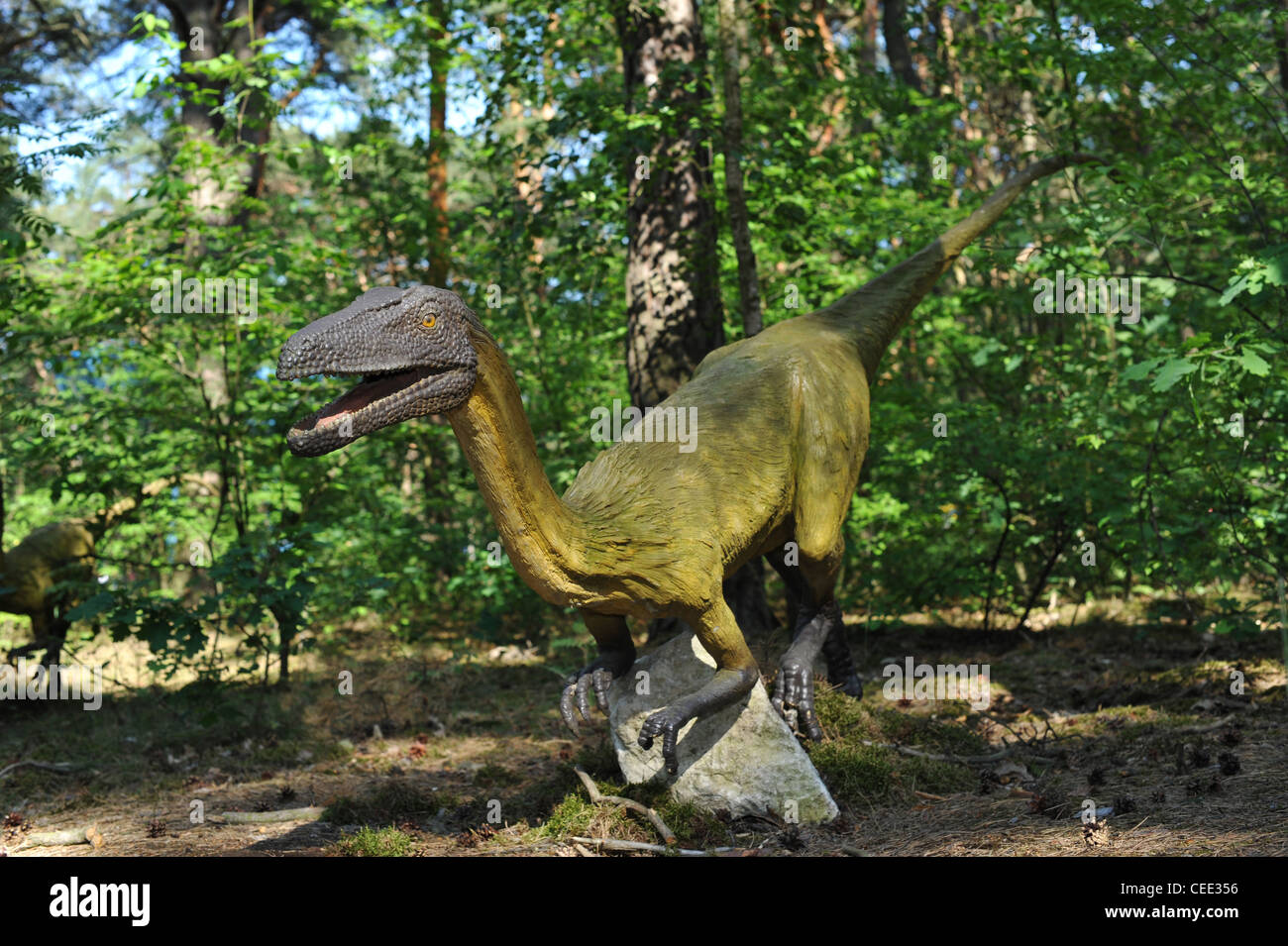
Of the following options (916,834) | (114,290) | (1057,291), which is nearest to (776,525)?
(916,834)

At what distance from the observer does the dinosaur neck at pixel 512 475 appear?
12.0 feet

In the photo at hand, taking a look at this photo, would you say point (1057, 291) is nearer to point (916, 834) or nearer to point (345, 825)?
point (916, 834)

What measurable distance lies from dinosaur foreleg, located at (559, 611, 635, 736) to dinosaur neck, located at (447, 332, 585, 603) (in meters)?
0.71

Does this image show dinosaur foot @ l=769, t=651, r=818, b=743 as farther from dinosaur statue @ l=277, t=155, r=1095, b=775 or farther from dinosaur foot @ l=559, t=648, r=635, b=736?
dinosaur foot @ l=559, t=648, r=635, b=736

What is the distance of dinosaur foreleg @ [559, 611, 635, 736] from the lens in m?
4.70

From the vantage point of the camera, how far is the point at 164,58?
23.5 ft

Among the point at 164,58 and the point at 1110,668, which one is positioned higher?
the point at 164,58

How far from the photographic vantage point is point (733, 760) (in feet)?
15.3

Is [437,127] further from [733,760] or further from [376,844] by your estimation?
[376,844]

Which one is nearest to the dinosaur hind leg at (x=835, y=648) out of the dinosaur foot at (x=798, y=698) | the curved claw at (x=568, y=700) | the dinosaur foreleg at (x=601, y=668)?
the dinosaur foot at (x=798, y=698)

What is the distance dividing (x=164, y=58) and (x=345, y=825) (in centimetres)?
520

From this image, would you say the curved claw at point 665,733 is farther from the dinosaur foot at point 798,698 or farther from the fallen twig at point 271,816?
the fallen twig at point 271,816

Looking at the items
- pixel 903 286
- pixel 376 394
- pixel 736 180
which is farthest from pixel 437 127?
pixel 376 394

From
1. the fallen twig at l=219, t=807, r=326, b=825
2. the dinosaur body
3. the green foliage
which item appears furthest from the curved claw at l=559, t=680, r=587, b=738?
the dinosaur body
